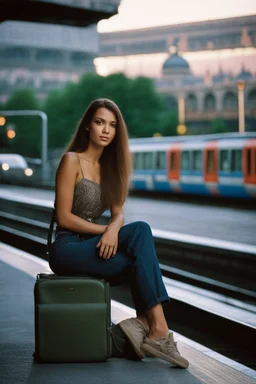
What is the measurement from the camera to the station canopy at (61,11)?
11312 millimetres

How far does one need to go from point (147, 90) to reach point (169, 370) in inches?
2869

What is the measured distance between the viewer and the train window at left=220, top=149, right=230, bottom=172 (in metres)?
34.1

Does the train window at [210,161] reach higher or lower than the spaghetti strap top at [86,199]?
lower

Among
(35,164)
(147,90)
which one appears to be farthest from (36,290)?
(147,90)

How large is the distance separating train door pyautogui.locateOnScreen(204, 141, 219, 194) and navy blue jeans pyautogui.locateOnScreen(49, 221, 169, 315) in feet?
97.4

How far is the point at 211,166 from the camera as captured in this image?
116ft

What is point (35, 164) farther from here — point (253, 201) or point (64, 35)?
point (64, 35)

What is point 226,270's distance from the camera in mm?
12070

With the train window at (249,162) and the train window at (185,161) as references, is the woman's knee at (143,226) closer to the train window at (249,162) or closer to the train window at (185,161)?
the train window at (249,162)

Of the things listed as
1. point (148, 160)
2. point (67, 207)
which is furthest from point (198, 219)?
point (67, 207)

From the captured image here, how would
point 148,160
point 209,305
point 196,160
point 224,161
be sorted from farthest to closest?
point 148,160 → point 196,160 → point 224,161 → point 209,305

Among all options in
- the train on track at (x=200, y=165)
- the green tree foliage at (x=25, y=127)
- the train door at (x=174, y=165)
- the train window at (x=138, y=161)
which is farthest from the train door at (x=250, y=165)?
the green tree foliage at (x=25, y=127)

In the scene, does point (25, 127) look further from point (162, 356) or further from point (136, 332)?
point (162, 356)

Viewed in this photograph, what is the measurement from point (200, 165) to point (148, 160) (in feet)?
17.8
